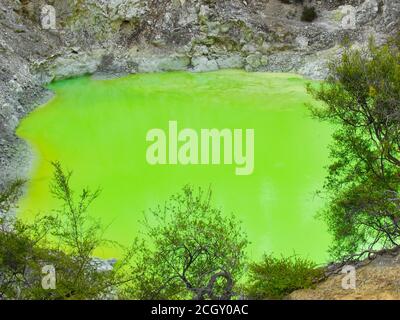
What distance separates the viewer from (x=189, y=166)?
87.5 feet

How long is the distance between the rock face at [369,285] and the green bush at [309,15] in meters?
32.2

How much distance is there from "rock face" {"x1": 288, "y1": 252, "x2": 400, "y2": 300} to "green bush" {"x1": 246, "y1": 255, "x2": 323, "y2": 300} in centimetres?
24

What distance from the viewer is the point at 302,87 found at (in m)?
36.7

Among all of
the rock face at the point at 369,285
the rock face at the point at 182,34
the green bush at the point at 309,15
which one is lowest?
the rock face at the point at 369,285

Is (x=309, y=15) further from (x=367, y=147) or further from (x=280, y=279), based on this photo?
(x=280, y=279)

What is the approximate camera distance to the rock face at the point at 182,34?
4106 cm

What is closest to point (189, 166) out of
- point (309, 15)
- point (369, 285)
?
point (369, 285)

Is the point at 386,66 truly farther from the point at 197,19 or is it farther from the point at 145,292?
the point at 197,19

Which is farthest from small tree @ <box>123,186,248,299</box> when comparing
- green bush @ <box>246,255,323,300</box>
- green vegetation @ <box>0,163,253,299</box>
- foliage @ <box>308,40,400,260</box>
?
foliage @ <box>308,40,400,260</box>

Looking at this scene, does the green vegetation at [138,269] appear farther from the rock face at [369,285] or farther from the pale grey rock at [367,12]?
Answer: the pale grey rock at [367,12]

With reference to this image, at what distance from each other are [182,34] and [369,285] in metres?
32.8

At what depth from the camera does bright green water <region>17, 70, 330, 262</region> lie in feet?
74.1

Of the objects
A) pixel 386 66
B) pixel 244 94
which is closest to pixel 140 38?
pixel 244 94

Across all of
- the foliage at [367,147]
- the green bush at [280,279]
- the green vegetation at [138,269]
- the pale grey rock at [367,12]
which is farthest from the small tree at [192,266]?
the pale grey rock at [367,12]
